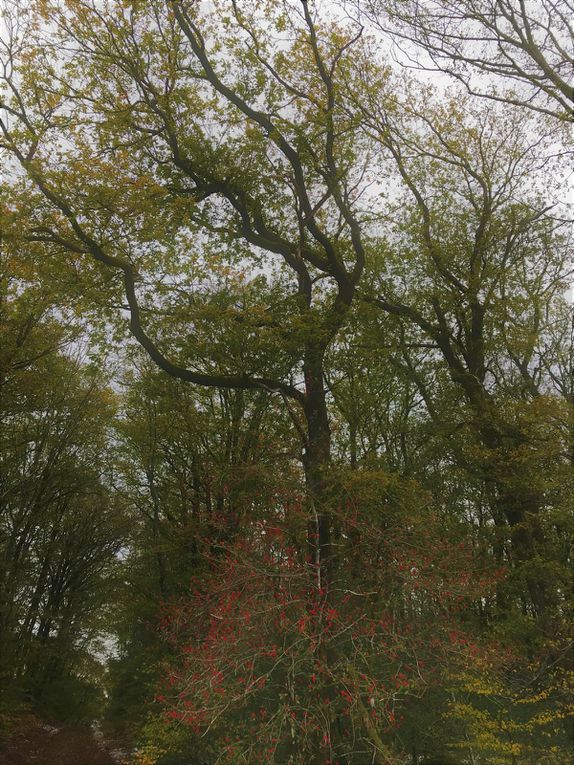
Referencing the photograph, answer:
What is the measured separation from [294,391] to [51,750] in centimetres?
1010

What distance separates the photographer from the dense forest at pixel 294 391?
26.3 feet

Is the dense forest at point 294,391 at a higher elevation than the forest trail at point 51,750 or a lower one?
higher

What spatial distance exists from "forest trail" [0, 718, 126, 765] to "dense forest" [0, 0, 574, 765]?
57 centimetres

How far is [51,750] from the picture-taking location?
14.1m

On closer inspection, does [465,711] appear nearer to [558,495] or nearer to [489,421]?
[558,495]

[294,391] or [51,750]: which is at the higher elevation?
[294,391]

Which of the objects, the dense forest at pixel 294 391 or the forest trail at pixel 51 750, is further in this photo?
the forest trail at pixel 51 750

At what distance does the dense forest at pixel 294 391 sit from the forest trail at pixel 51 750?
0.57m

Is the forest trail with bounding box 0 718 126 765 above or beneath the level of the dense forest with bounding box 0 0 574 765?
beneath

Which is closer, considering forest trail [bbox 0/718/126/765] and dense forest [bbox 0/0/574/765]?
dense forest [bbox 0/0/574/765]

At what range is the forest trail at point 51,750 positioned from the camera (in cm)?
1312

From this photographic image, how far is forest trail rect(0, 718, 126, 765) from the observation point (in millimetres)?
13125

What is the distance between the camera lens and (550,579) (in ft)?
39.8

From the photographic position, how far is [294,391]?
1241 cm
